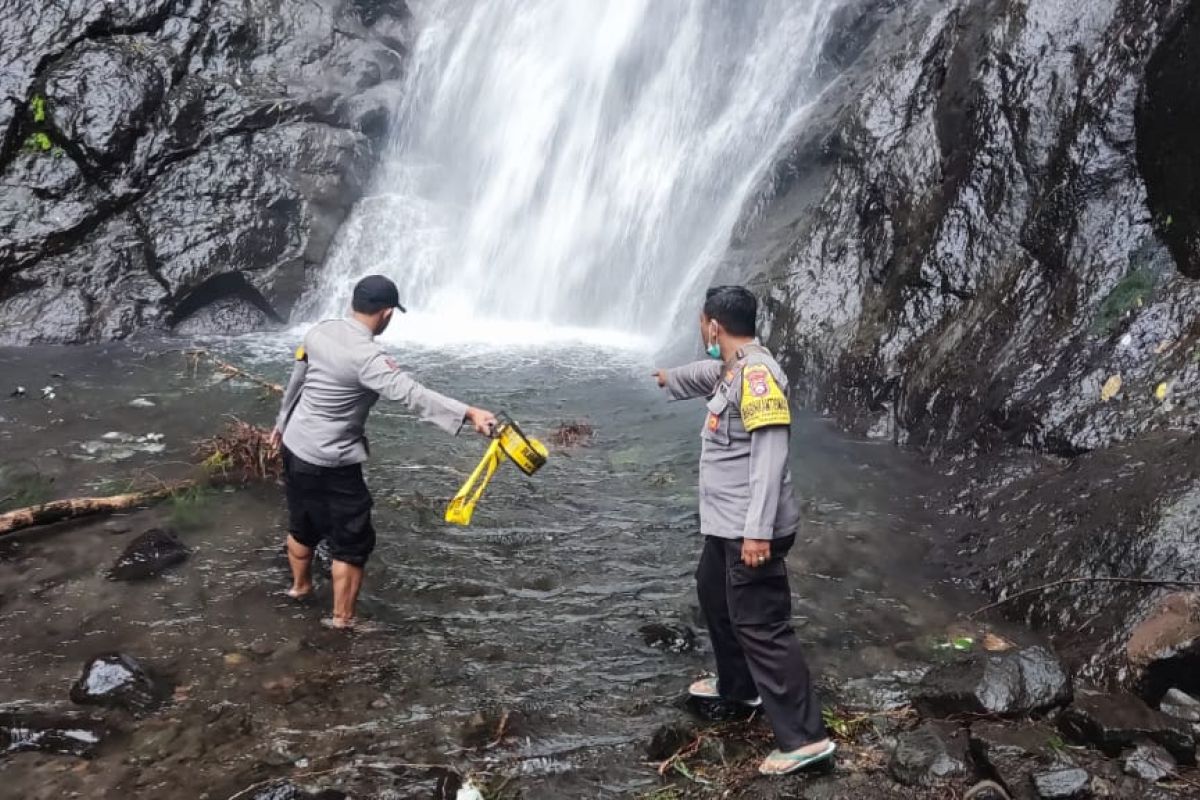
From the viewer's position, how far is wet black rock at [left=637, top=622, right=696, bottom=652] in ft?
Result: 16.1

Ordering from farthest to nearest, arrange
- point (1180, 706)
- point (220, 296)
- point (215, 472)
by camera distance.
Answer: point (220, 296) < point (215, 472) < point (1180, 706)

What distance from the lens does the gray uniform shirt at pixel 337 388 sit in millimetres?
4512

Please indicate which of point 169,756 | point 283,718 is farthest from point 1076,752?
point 169,756

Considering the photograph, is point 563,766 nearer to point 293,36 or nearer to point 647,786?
point 647,786

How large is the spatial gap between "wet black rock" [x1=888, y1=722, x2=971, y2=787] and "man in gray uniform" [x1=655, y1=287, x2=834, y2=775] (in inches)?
12.5

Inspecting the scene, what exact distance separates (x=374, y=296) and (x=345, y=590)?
174cm

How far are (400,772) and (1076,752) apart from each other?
2908 mm

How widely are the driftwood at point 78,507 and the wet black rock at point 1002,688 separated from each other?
591 cm

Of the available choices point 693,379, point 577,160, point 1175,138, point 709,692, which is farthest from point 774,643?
point 577,160

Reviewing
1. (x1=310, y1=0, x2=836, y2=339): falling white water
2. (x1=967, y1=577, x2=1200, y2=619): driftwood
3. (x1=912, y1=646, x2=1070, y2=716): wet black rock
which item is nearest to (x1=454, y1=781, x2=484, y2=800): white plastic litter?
(x1=912, y1=646, x2=1070, y2=716): wet black rock

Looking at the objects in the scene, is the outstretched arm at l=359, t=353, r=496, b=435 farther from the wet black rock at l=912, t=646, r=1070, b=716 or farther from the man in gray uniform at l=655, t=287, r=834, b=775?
the wet black rock at l=912, t=646, r=1070, b=716

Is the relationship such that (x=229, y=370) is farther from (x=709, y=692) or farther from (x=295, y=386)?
(x=709, y=692)

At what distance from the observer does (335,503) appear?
4832 millimetres

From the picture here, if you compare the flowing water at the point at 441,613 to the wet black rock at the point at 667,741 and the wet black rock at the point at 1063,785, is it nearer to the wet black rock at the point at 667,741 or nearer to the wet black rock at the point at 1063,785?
the wet black rock at the point at 667,741
